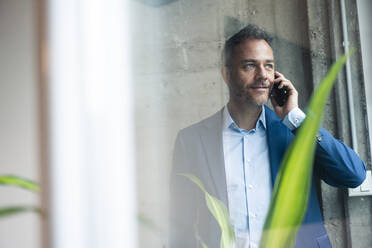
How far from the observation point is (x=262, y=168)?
518 mm

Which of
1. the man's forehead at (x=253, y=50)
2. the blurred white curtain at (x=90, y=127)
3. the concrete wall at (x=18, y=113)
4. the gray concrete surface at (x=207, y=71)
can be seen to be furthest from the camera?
the concrete wall at (x=18, y=113)

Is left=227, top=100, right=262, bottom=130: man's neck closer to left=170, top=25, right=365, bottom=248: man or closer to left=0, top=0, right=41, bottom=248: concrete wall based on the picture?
left=170, top=25, right=365, bottom=248: man

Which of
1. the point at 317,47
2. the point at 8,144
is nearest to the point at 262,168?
the point at 317,47

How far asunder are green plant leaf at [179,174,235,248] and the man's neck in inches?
4.7

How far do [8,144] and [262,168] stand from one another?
0.60m

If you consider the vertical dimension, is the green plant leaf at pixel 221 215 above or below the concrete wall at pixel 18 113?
below

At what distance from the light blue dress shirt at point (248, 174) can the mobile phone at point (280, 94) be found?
3 cm

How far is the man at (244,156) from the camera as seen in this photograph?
19.0 inches

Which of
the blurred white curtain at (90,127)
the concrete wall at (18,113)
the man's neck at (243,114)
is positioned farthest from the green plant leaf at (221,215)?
the concrete wall at (18,113)

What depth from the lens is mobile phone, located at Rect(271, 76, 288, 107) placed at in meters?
0.52

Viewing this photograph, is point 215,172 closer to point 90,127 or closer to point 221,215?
point 221,215

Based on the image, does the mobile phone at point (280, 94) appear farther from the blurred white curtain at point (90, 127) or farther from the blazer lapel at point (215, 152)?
the blurred white curtain at point (90, 127)

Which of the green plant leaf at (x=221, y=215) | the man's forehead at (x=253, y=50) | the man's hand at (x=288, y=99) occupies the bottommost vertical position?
the green plant leaf at (x=221, y=215)

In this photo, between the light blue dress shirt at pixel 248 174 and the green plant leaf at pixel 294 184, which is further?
the light blue dress shirt at pixel 248 174
